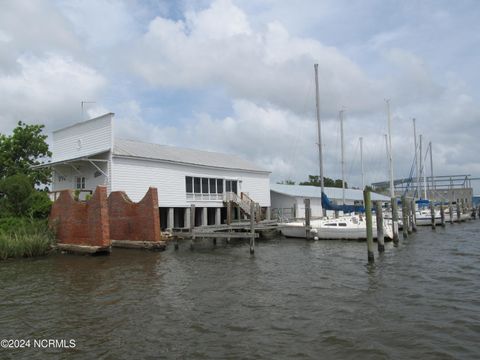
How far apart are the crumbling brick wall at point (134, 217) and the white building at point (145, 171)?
9.02ft

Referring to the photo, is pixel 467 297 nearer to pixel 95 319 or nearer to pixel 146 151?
pixel 95 319

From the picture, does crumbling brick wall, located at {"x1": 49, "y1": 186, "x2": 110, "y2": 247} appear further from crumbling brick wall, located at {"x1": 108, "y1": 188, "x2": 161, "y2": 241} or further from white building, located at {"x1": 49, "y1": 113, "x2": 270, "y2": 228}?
white building, located at {"x1": 49, "y1": 113, "x2": 270, "y2": 228}

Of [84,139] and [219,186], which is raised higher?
[84,139]

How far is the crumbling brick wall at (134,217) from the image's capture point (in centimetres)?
2473

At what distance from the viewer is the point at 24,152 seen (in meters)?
37.0

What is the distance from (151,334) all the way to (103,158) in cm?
2218

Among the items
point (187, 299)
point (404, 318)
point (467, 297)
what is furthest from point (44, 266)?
point (467, 297)

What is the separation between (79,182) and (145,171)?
5.48 meters

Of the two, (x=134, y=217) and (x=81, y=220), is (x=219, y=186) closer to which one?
(x=134, y=217)

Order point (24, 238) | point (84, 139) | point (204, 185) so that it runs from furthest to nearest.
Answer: point (204, 185) < point (84, 139) < point (24, 238)

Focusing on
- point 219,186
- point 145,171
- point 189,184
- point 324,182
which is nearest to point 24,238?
point 145,171

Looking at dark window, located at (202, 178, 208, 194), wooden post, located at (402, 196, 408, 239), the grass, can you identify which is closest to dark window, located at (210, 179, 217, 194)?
dark window, located at (202, 178, 208, 194)

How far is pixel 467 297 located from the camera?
12703 millimetres

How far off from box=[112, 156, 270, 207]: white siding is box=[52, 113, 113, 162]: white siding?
2052 millimetres
